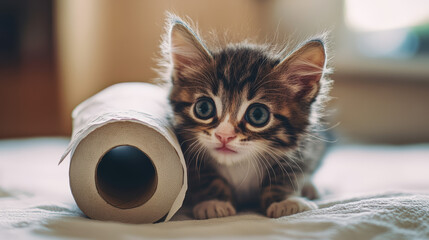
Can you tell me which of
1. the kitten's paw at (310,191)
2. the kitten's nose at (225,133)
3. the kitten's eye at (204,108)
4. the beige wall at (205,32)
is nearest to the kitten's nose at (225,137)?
the kitten's nose at (225,133)

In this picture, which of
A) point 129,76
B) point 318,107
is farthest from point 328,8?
point 318,107

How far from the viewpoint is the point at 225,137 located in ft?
3.83

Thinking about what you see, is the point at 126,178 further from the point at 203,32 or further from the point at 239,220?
the point at 203,32

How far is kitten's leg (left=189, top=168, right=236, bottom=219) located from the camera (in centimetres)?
121

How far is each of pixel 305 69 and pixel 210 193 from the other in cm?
51

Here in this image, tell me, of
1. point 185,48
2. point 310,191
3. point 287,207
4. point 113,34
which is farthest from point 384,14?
point 287,207

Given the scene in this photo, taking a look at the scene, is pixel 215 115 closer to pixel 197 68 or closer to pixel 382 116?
pixel 197 68

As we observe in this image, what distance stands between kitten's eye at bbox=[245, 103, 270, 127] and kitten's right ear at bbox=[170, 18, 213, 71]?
229mm

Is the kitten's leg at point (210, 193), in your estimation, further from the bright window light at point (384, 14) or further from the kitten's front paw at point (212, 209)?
the bright window light at point (384, 14)

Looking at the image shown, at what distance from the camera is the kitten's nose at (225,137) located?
45.9 inches

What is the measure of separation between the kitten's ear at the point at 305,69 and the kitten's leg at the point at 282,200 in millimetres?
305

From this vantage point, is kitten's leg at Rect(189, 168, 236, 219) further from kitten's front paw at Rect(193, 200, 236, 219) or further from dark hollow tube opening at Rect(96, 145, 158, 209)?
dark hollow tube opening at Rect(96, 145, 158, 209)

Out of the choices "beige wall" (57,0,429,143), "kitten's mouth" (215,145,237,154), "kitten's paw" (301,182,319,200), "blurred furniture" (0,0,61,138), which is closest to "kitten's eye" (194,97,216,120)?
"kitten's mouth" (215,145,237,154)

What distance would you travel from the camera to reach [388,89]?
3.54 metres
